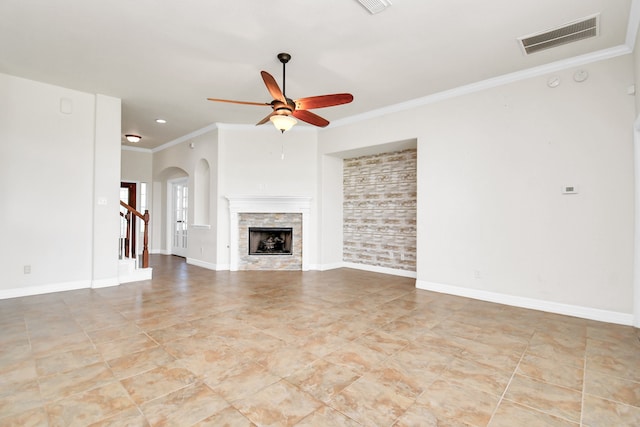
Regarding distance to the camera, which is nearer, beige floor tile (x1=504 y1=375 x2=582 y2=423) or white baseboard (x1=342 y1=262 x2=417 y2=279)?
beige floor tile (x1=504 y1=375 x2=582 y2=423)

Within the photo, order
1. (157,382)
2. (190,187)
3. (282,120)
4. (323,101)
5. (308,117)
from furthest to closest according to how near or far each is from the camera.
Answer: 1. (190,187)
2. (308,117)
3. (282,120)
4. (323,101)
5. (157,382)

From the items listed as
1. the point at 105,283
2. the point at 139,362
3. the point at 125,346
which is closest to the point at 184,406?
the point at 139,362

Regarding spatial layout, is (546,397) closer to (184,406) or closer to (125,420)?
(184,406)

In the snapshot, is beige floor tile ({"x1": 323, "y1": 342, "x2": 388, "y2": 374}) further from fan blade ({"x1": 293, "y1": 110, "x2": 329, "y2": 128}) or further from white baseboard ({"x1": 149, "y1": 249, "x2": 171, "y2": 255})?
white baseboard ({"x1": 149, "y1": 249, "x2": 171, "y2": 255})

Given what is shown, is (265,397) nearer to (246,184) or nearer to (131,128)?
(246,184)

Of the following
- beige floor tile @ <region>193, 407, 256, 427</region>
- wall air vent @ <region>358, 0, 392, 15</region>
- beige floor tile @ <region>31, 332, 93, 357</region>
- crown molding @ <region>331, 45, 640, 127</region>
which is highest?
wall air vent @ <region>358, 0, 392, 15</region>

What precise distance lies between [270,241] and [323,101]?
3.80 meters

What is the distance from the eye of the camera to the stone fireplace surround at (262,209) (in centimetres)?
612

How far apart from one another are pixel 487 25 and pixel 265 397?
12.0 ft

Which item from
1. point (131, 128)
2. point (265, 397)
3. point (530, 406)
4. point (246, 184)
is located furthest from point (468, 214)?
point (131, 128)

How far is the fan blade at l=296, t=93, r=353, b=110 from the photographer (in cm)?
314

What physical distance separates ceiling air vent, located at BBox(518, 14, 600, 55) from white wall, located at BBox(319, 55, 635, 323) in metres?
0.53

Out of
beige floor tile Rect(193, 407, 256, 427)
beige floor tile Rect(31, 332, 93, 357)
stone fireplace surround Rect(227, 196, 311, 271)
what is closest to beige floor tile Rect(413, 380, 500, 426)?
beige floor tile Rect(193, 407, 256, 427)

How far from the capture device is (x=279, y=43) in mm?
3246
